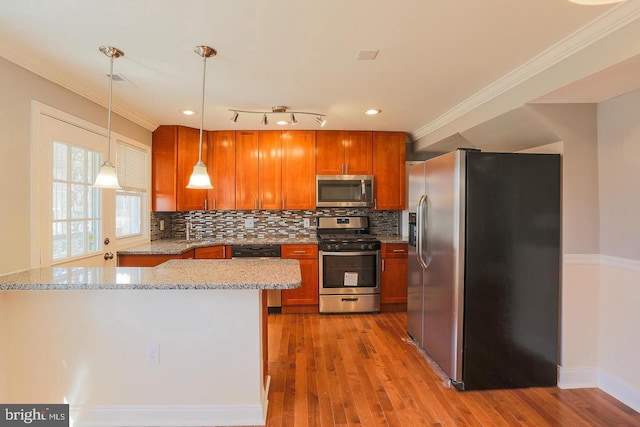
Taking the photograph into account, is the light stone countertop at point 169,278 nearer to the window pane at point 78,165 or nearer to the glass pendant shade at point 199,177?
the glass pendant shade at point 199,177

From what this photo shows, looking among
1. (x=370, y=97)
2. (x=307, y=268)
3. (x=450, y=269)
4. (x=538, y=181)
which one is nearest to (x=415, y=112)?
(x=370, y=97)

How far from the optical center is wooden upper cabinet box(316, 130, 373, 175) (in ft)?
13.9

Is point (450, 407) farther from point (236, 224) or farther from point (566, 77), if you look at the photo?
point (236, 224)

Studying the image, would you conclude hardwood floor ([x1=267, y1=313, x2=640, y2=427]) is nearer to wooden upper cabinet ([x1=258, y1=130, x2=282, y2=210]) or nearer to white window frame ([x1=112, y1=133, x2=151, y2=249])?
wooden upper cabinet ([x1=258, y1=130, x2=282, y2=210])

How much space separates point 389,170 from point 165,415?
11.2 ft

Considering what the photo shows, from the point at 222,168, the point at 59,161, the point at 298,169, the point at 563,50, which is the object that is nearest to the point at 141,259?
the point at 59,161

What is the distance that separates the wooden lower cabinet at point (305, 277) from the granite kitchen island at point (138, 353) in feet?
6.61

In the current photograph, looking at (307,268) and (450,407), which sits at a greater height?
(307,268)

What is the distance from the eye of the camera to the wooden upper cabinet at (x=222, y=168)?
165 inches

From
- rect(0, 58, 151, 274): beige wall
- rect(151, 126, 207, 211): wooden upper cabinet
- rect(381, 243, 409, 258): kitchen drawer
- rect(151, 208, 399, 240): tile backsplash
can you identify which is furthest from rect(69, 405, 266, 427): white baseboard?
rect(151, 208, 399, 240): tile backsplash

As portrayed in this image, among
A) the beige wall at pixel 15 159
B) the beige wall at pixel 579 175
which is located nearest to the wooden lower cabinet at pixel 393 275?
the beige wall at pixel 579 175

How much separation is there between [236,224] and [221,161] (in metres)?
0.88

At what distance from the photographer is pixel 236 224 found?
4.57 metres

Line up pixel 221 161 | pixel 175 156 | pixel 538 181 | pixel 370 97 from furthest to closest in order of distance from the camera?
pixel 221 161
pixel 175 156
pixel 370 97
pixel 538 181
